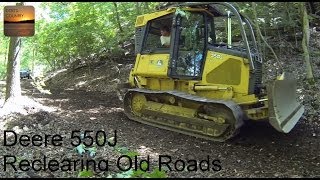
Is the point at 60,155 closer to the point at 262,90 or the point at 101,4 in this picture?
the point at 262,90

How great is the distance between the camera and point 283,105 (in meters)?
7.00

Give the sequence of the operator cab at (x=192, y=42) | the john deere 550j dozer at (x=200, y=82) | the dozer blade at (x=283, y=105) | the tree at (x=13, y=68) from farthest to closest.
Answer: the tree at (x=13, y=68)
the operator cab at (x=192, y=42)
the john deere 550j dozer at (x=200, y=82)
the dozer blade at (x=283, y=105)

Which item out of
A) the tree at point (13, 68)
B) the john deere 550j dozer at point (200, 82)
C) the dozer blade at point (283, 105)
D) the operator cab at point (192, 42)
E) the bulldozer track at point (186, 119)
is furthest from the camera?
the tree at point (13, 68)

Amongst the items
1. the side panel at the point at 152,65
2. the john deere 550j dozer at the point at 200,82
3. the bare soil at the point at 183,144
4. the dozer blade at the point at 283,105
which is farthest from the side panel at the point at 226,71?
the bare soil at the point at 183,144

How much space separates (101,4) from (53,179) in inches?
496

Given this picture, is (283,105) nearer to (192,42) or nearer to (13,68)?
(192,42)

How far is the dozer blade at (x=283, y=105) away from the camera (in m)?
6.47

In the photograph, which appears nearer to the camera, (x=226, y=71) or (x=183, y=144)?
(x=183, y=144)

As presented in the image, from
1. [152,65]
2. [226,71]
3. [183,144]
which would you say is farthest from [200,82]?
[183,144]

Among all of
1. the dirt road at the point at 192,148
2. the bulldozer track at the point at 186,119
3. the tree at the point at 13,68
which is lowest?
the dirt road at the point at 192,148

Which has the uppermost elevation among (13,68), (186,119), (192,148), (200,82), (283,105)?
(13,68)

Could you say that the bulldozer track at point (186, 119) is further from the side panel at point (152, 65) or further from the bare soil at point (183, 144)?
the side panel at point (152, 65)

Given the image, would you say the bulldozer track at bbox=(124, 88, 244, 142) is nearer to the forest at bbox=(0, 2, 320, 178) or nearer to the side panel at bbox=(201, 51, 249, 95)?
the forest at bbox=(0, 2, 320, 178)

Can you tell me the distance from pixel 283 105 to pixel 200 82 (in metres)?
1.77
